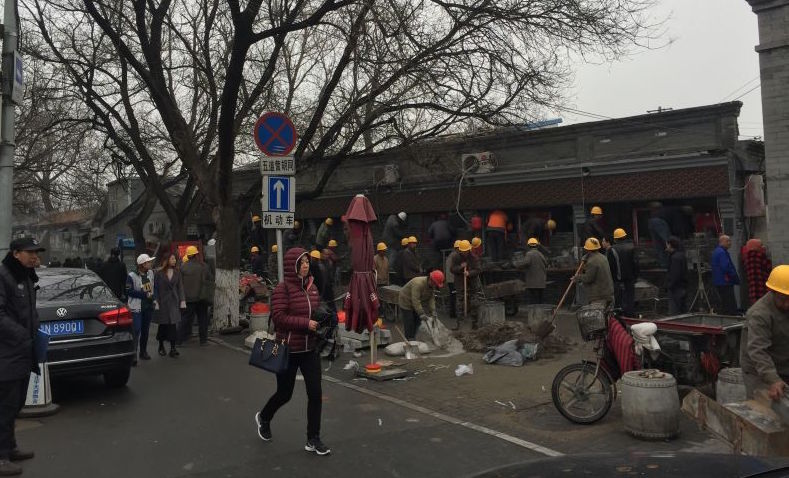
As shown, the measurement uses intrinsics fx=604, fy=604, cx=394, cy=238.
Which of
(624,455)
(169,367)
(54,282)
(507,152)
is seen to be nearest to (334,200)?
(507,152)

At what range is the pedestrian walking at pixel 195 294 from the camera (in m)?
10.8

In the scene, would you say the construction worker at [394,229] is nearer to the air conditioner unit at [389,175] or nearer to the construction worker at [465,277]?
the air conditioner unit at [389,175]

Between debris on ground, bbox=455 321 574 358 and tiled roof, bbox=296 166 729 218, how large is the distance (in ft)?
15.5

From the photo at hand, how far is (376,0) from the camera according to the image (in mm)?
11242

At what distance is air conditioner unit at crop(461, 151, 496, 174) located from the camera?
16.1 metres

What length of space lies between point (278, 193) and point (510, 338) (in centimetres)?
433

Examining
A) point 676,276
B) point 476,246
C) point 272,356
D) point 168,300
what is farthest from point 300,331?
point 476,246

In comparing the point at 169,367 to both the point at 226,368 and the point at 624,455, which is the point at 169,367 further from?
the point at 624,455

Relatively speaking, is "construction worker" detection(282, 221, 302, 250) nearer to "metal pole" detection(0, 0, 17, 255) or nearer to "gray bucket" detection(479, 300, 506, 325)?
"gray bucket" detection(479, 300, 506, 325)

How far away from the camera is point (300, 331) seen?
203 inches

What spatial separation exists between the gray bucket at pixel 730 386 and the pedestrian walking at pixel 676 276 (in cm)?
628

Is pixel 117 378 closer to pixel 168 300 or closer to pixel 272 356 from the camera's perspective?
pixel 168 300

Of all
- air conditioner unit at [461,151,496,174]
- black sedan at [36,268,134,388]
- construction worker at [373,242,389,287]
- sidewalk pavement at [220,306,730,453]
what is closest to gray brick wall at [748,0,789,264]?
sidewalk pavement at [220,306,730,453]

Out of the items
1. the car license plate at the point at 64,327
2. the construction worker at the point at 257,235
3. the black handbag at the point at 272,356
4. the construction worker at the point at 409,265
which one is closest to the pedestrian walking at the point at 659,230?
the construction worker at the point at 409,265
